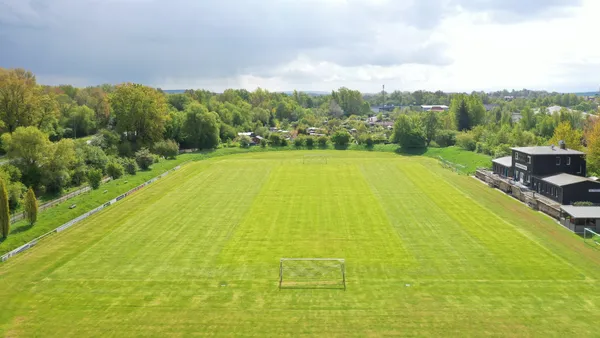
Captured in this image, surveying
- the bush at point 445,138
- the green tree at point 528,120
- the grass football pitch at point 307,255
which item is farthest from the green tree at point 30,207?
the green tree at point 528,120

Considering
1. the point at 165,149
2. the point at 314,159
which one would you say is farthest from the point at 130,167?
the point at 314,159

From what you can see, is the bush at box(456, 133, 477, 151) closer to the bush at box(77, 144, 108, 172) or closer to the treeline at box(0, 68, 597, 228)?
the treeline at box(0, 68, 597, 228)

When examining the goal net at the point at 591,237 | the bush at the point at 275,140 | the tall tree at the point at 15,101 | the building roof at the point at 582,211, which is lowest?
the goal net at the point at 591,237

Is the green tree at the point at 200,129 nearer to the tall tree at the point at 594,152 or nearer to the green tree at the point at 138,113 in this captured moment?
the green tree at the point at 138,113

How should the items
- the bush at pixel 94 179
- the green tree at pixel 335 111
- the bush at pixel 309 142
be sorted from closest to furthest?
the bush at pixel 94 179
the bush at pixel 309 142
the green tree at pixel 335 111

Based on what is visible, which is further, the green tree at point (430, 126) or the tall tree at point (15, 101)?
the green tree at point (430, 126)

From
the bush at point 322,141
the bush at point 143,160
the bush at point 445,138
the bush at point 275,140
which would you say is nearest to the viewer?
the bush at point 143,160

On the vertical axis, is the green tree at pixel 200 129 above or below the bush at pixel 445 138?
above
